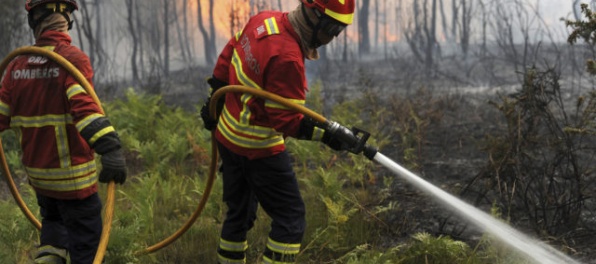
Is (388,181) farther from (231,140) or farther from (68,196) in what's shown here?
(68,196)

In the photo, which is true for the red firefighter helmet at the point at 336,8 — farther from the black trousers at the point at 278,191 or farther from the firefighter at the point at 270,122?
the black trousers at the point at 278,191

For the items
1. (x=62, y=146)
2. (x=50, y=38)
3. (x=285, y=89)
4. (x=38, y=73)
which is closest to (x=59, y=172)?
(x=62, y=146)

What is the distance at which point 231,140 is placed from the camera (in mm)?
3529

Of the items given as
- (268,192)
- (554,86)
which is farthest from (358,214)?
(554,86)

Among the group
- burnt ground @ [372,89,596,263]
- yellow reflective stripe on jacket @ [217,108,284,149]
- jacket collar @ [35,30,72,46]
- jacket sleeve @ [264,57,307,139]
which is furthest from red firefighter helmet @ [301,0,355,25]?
burnt ground @ [372,89,596,263]

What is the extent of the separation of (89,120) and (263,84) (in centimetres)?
97

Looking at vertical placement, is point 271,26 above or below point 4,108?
above

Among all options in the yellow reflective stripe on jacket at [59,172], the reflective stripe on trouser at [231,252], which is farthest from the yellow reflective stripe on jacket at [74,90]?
the reflective stripe on trouser at [231,252]

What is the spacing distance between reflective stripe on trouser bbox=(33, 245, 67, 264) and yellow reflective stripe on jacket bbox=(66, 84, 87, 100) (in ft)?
3.49

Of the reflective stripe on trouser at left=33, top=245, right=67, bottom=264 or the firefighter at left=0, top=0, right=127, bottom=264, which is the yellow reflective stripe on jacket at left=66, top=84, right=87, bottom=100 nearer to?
the firefighter at left=0, top=0, right=127, bottom=264

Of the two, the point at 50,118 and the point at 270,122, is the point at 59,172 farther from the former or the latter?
the point at 270,122

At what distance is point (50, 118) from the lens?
130 inches

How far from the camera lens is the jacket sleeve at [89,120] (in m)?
3.10

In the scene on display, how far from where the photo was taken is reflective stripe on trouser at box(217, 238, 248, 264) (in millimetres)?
3820
